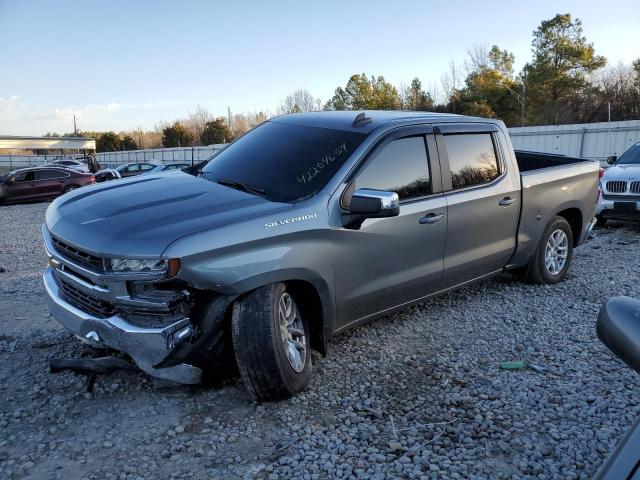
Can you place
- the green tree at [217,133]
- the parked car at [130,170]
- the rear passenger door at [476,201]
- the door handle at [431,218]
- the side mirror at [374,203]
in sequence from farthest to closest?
1. the green tree at [217,133]
2. the parked car at [130,170]
3. the rear passenger door at [476,201]
4. the door handle at [431,218]
5. the side mirror at [374,203]

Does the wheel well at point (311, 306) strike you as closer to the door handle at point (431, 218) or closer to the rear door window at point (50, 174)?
the door handle at point (431, 218)

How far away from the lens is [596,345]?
4.32m

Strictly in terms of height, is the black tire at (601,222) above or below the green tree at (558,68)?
below

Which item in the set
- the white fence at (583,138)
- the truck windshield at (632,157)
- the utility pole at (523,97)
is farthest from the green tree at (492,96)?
the truck windshield at (632,157)

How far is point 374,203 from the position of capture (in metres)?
3.41

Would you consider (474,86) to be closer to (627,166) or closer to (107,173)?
(107,173)

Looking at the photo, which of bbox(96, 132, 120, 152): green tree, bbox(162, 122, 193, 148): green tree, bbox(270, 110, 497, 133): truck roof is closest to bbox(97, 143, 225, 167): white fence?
bbox(162, 122, 193, 148): green tree

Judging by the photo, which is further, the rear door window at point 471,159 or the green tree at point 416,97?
the green tree at point 416,97

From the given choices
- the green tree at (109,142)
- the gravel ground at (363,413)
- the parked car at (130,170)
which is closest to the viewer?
the gravel ground at (363,413)

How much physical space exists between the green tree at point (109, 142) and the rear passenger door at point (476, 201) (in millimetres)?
77912

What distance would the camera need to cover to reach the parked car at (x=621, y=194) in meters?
9.33

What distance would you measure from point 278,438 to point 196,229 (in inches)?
50.1

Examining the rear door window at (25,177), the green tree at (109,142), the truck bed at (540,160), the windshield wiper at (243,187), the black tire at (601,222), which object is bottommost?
the black tire at (601,222)

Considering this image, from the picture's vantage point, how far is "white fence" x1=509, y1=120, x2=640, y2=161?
20.8 m
